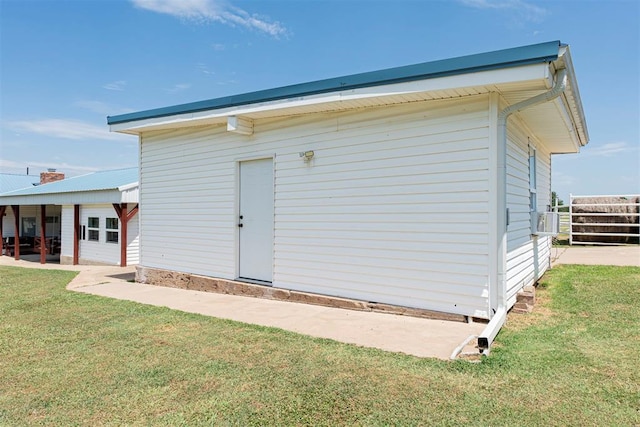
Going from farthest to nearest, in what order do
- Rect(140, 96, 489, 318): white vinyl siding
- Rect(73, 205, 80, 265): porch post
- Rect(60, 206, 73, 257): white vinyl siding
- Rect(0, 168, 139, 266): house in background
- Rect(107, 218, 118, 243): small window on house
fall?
Rect(60, 206, 73, 257): white vinyl siding, Rect(73, 205, 80, 265): porch post, Rect(107, 218, 118, 243): small window on house, Rect(0, 168, 139, 266): house in background, Rect(140, 96, 489, 318): white vinyl siding

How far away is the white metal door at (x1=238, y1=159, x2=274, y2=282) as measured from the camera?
648 centimetres

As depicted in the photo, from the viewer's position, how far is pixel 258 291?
642cm

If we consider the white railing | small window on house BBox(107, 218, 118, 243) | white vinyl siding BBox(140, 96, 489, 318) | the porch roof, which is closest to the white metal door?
white vinyl siding BBox(140, 96, 489, 318)

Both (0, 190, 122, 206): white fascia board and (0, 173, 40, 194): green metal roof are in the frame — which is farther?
(0, 173, 40, 194): green metal roof

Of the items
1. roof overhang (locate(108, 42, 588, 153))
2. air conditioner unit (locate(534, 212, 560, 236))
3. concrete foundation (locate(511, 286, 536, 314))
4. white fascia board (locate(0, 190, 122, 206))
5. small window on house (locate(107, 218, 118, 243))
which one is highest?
roof overhang (locate(108, 42, 588, 153))

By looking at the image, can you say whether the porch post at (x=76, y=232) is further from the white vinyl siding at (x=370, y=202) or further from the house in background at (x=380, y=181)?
the white vinyl siding at (x=370, y=202)

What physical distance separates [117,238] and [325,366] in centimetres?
1187

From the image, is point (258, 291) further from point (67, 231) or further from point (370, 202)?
point (67, 231)

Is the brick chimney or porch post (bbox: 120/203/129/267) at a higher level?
the brick chimney

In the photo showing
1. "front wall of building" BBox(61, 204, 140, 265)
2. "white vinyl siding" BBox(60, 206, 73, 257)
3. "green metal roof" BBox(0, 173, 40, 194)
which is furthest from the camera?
"green metal roof" BBox(0, 173, 40, 194)

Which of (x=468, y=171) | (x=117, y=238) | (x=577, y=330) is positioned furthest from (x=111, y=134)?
(x=577, y=330)

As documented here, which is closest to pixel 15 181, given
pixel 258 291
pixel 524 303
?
pixel 258 291

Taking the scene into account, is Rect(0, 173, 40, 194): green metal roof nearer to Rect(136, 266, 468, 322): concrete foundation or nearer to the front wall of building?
the front wall of building

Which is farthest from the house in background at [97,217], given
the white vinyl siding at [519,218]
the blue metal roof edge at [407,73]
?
the white vinyl siding at [519,218]
